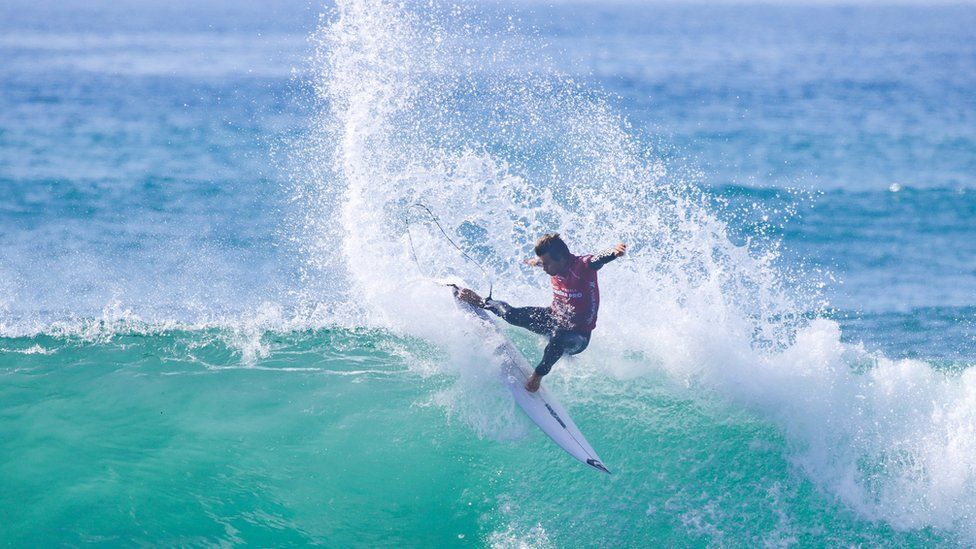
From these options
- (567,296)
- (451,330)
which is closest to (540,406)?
(567,296)

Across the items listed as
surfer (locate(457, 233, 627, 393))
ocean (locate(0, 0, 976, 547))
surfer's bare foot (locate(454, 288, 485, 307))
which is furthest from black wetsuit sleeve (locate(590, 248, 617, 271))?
ocean (locate(0, 0, 976, 547))

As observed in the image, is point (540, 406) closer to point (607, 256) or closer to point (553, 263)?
point (553, 263)

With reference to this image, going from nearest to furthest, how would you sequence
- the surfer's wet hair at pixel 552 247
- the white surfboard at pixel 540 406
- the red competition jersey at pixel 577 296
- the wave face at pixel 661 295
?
1. the surfer's wet hair at pixel 552 247
2. the red competition jersey at pixel 577 296
3. the white surfboard at pixel 540 406
4. the wave face at pixel 661 295

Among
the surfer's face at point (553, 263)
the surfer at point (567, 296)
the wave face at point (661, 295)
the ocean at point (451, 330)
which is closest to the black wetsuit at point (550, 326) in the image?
the surfer at point (567, 296)

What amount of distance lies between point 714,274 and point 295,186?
956 cm

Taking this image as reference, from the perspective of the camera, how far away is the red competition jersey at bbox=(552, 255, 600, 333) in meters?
8.48

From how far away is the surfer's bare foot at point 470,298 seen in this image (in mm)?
9297

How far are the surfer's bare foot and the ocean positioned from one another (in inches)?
12.9

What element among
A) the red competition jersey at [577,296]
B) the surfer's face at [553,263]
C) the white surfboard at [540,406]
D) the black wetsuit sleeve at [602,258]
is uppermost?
the black wetsuit sleeve at [602,258]

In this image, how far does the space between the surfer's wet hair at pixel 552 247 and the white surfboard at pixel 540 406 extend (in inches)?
57.0

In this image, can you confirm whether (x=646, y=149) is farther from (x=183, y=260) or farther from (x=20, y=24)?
(x=20, y=24)

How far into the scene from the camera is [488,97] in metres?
24.3

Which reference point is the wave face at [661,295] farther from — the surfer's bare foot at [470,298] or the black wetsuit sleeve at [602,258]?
the black wetsuit sleeve at [602,258]

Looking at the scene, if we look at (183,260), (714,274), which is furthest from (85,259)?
(714,274)
